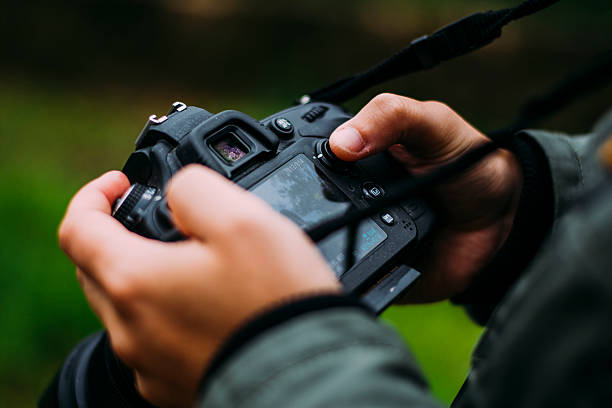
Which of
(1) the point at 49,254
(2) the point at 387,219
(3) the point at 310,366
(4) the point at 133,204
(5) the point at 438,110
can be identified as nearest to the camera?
(3) the point at 310,366

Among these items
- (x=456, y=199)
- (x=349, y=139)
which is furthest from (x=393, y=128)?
(x=456, y=199)

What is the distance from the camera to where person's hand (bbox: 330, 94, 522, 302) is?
0.98 meters

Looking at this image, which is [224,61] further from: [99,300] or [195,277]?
[195,277]

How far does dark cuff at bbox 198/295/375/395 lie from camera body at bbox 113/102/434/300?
221 mm

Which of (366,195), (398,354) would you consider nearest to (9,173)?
(366,195)

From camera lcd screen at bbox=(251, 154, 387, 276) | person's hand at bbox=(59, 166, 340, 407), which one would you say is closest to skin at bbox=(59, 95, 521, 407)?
person's hand at bbox=(59, 166, 340, 407)

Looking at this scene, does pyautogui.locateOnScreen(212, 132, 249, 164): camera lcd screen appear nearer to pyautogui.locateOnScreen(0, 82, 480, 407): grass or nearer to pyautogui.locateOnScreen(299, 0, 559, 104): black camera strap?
pyautogui.locateOnScreen(299, 0, 559, 104): black camera strap

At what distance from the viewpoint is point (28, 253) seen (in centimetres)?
166

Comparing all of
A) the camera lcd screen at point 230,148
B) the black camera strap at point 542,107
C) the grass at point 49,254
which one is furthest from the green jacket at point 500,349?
the grass at point 49,254

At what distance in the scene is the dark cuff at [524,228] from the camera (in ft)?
2.97

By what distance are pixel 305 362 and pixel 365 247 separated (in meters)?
0.36

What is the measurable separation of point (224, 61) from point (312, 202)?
6.86 ft

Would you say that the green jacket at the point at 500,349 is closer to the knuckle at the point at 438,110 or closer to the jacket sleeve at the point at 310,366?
the jacket sleeve at the point at 310,366

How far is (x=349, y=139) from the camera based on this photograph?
0.83 m
